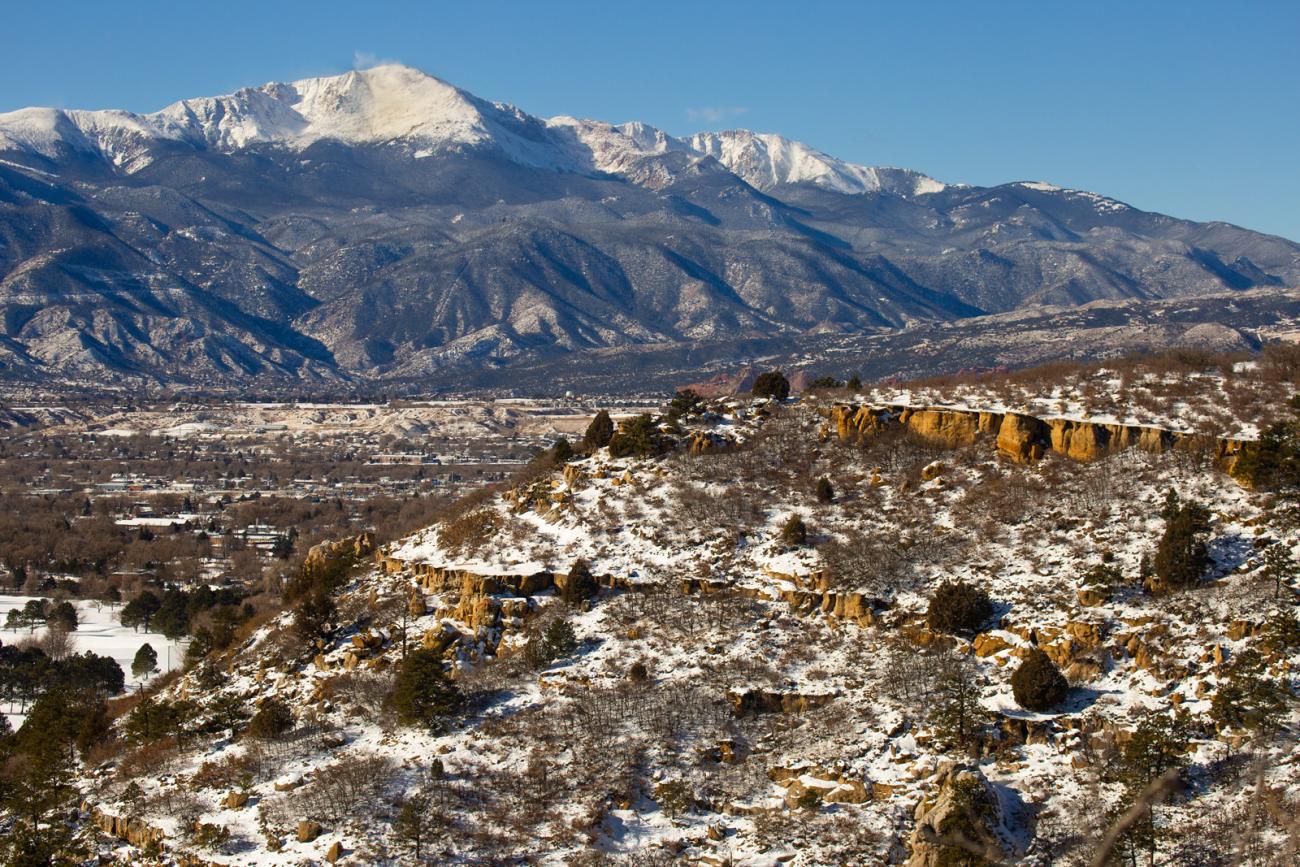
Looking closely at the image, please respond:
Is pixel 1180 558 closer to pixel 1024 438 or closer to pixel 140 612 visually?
pixel 1024 438

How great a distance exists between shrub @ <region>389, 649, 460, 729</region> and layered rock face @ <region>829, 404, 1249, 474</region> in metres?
20.1

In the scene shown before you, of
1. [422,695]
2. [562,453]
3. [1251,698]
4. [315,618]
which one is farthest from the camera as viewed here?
[562,453]

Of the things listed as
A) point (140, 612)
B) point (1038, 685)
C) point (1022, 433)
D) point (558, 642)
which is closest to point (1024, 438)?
point (1022, 433)

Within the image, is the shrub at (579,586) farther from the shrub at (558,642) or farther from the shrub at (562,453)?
the shrub at (562,453)

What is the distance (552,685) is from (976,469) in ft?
56.9

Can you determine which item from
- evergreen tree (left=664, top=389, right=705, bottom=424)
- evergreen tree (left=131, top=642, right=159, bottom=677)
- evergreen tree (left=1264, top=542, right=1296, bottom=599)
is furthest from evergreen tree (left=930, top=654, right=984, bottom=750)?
evergreen tree (left=131, top=642, right=159, bottom=677)

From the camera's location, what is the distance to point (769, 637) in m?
34.7

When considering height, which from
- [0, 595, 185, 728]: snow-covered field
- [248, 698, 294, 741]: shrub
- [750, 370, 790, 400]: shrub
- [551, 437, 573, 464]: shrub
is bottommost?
[0, 595, 185, 728]: snow-covered field

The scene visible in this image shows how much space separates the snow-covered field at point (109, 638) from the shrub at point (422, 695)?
2909cm

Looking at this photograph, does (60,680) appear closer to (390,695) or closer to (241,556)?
(390,695)

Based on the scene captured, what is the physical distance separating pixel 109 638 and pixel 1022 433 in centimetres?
5000

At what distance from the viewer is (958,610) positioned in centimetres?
3269

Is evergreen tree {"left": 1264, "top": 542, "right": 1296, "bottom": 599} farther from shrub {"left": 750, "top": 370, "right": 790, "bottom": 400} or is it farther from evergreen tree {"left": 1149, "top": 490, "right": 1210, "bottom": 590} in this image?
shrub {"left": 750, "top": 370, "right": 790, "bottom": 400}

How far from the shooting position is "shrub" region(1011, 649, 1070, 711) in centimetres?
2891
